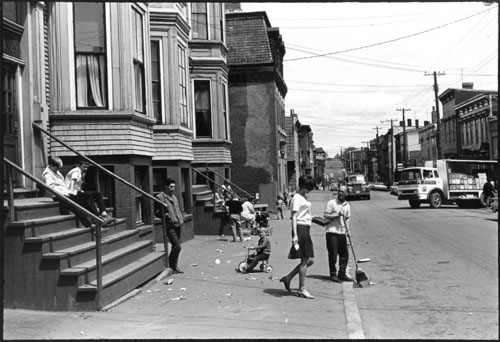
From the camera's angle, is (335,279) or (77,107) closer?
(335,279)

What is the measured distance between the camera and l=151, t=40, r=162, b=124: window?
16.7m

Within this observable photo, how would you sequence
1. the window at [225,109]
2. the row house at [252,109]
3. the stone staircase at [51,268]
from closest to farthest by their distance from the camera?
the stone staircase at [51,268]
the window at [225,109]
the row house at [252,109]

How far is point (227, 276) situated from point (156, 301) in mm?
2680

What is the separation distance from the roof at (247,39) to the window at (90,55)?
69.9 feet

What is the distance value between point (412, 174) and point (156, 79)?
23422 millimetres

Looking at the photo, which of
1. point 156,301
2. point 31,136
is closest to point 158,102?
point 31,136

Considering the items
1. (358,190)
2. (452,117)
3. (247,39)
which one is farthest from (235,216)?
(452,117)

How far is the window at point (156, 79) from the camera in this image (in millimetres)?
16719

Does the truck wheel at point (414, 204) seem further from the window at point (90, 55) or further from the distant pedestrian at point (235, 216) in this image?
the window at point (90, 55)

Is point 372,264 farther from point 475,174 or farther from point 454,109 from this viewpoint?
point 454,109

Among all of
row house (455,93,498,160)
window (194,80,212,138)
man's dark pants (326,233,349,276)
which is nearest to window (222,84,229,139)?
window (194,80,212,138)

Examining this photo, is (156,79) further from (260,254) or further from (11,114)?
(260,254)

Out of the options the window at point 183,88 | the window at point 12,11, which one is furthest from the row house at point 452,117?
the window at point 12,11

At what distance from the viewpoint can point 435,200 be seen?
34.4m
